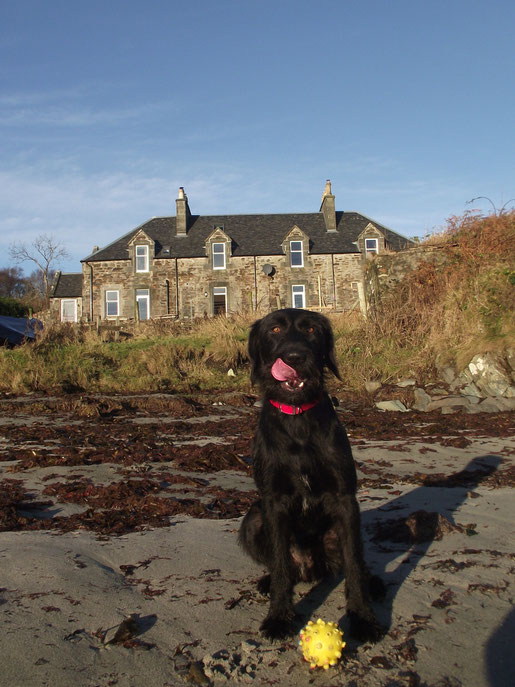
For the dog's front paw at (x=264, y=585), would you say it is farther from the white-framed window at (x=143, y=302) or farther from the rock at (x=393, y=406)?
the white-framed window at (x=143, y=302)

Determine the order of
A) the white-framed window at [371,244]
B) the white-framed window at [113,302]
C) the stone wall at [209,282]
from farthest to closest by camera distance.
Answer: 1. the white-framed window at [113,302]
2. the white-framed window at [371,244]
3. the stone wall at [209,282]

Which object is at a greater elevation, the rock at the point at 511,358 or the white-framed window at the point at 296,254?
the white-framed window at the point at 296,254

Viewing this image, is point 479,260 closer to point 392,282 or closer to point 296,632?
point 392,282

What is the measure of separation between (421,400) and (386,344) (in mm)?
3789

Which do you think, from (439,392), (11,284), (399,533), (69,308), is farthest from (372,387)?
(11,284)

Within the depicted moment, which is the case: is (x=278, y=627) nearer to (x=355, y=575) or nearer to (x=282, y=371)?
(x=355, y=575)

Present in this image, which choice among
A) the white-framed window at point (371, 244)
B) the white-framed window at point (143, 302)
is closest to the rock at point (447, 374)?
the white-framed window at point (371, 244)

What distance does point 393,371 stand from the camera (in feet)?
42.8

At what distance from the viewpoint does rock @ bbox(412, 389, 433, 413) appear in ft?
34.0

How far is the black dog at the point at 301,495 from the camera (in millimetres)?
2723

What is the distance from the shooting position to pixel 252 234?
39906 mm

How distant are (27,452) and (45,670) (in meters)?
4.54

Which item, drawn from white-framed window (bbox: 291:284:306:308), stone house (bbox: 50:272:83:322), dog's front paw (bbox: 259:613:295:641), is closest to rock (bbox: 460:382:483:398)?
dog's front paw (bbox: 259:613:295:641)

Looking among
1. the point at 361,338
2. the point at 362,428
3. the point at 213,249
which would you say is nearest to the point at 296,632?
the point at 362,428
